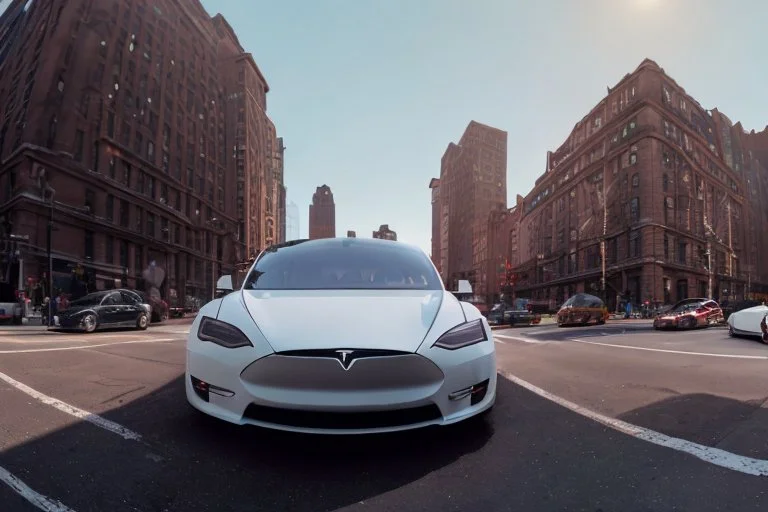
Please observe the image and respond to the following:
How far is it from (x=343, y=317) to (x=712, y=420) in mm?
2955

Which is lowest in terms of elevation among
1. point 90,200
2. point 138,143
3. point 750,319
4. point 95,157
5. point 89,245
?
point 750,319

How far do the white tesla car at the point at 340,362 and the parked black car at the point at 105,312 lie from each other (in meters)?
13.0

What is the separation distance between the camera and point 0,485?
6.70 ft

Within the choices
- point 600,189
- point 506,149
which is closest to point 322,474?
point 600,189

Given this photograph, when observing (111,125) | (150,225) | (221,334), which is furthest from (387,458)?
(150,225)

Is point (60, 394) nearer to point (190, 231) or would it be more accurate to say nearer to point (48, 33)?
point (48, 33)

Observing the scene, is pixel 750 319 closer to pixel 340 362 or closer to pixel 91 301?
pixel 340 362

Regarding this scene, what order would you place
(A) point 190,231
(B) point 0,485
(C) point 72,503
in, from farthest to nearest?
1. (A) point 190,231
2. (B) point 0,485
3. (C) point 72,503

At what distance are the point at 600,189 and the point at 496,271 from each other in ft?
165

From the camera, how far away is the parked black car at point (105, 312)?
42.7 feet

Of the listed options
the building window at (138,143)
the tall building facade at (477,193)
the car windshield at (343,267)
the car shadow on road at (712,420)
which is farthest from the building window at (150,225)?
the tall building facade at (477,193)

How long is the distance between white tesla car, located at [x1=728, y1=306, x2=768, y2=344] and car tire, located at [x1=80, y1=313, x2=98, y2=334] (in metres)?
18.3

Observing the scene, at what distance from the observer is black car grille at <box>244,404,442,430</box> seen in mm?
2201

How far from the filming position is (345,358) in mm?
2250
